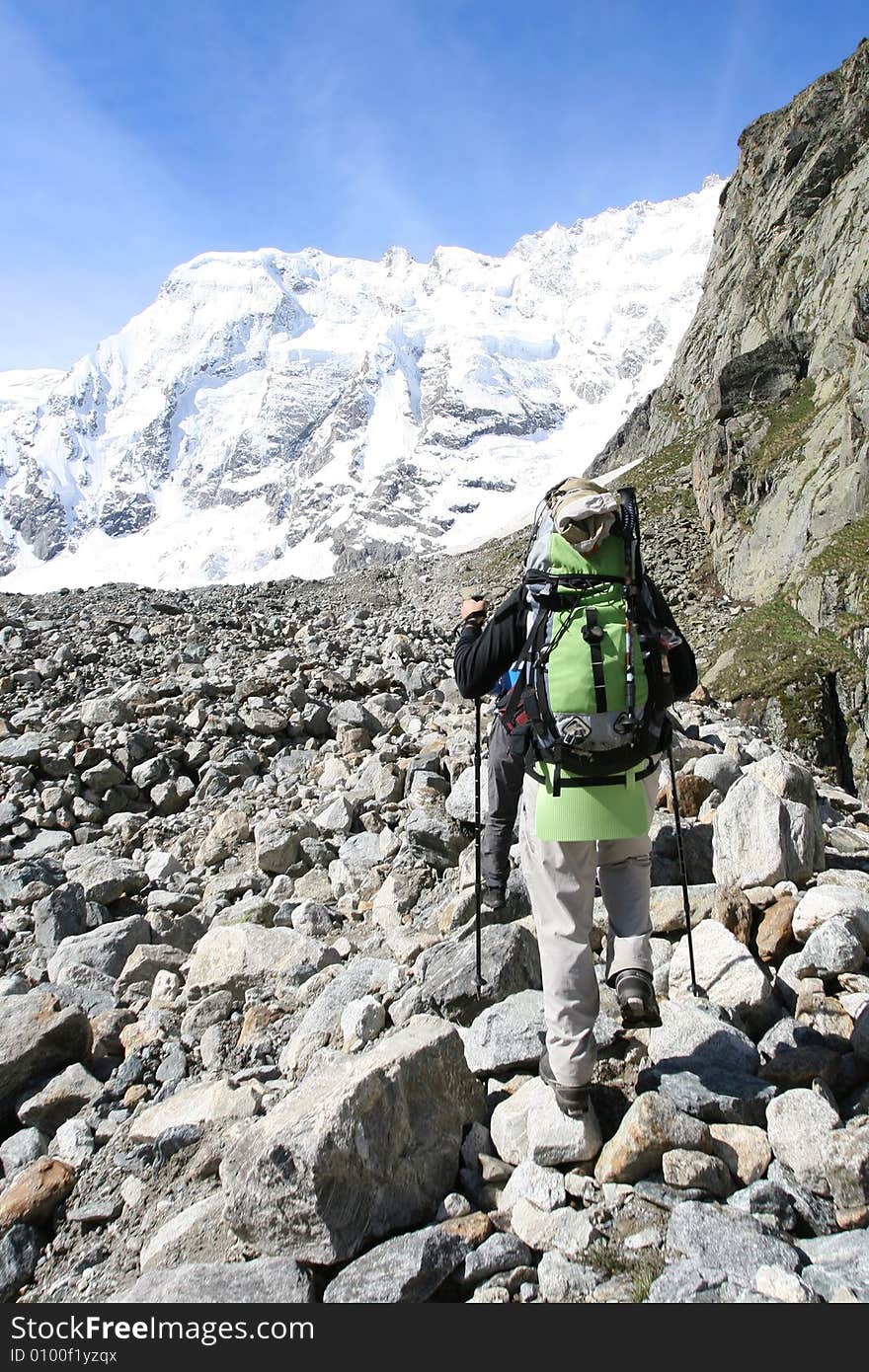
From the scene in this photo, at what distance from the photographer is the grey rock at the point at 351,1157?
125 inches

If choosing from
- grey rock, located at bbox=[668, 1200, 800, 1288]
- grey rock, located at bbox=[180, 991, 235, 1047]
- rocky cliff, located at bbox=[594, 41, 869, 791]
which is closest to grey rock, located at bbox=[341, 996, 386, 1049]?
grey rock, located at bbox=[180, 991, 235, 1047]

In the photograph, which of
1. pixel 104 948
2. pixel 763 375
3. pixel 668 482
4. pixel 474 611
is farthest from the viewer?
pixel 668 482

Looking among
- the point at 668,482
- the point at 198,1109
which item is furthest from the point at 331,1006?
the point at 668,482

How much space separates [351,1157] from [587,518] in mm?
2951

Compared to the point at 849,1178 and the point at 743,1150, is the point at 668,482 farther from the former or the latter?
the point at 849,1178

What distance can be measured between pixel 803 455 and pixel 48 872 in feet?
67.5

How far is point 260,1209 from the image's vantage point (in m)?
3.20

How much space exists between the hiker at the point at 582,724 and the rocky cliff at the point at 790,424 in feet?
31.6

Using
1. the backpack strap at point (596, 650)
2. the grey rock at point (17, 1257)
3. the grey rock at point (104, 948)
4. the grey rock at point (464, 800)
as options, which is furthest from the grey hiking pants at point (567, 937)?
the grey rock at point (104, 948)

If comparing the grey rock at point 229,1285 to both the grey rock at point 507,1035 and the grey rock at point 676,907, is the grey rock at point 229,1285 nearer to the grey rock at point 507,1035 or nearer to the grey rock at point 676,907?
the grey rock at point 507,1035

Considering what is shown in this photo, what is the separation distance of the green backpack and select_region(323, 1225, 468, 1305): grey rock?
73.0 inches

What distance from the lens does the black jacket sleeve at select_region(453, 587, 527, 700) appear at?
3.94 m

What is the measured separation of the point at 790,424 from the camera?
24.7 metres

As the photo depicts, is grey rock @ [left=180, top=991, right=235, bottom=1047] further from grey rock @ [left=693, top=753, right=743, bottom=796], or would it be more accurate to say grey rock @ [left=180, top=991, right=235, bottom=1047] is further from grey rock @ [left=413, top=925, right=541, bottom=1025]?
grey rock @ [left=693, top=753, right=743, bottom=796]
